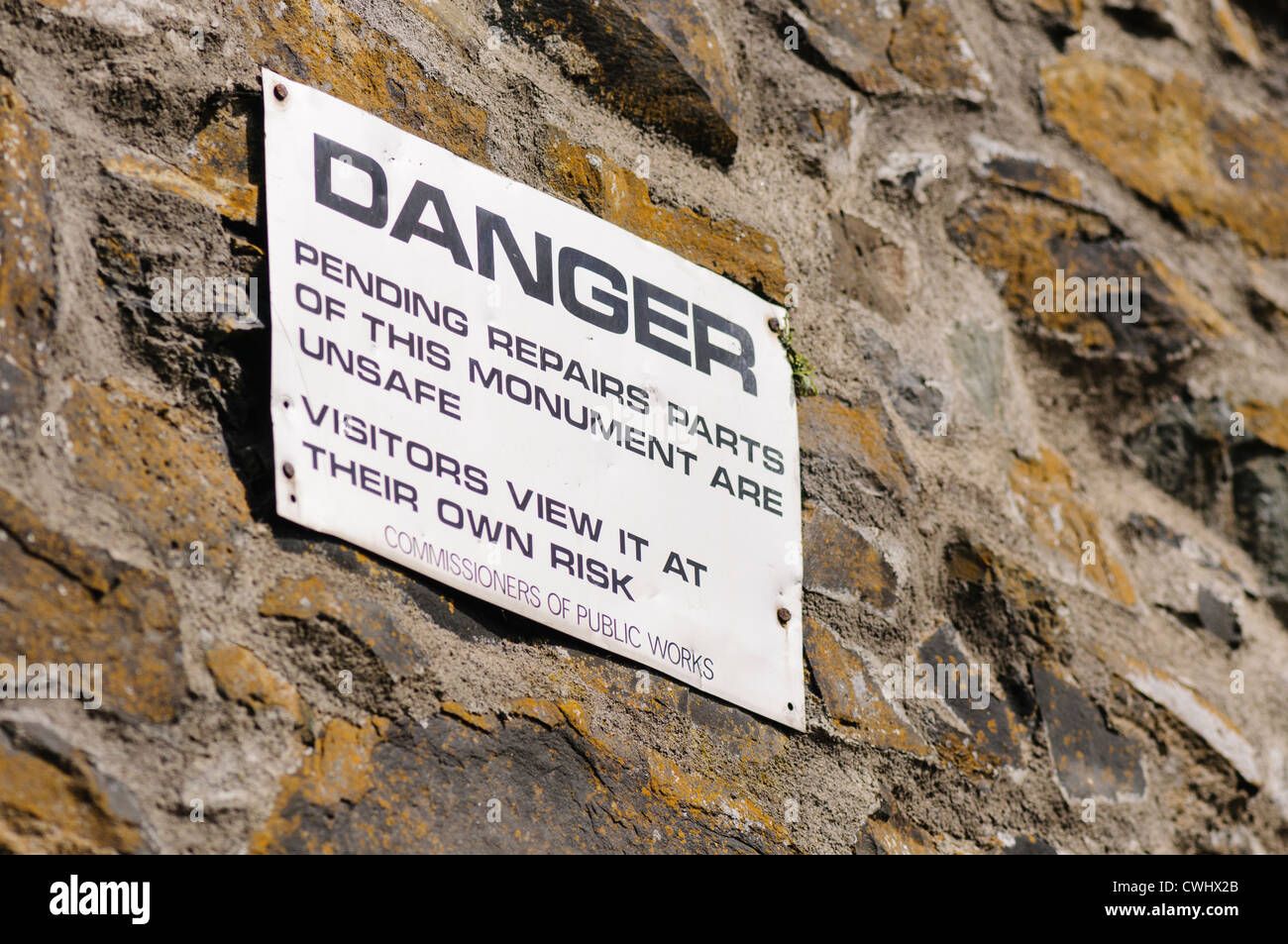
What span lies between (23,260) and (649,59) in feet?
2.52

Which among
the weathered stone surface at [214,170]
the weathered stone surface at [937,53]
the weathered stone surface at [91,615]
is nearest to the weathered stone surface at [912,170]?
the weathered stone surface at [937,53]

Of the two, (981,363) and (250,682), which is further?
(981,363)

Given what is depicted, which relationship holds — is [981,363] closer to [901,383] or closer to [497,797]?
[901,383]

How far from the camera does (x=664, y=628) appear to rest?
49.2 inches

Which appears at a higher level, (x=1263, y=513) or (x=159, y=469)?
(x=1263, y=513)

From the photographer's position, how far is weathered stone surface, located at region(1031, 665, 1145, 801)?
1.51 metres

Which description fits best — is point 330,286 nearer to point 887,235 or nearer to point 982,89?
point 887,235

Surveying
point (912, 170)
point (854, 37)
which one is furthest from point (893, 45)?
point (912, 170)

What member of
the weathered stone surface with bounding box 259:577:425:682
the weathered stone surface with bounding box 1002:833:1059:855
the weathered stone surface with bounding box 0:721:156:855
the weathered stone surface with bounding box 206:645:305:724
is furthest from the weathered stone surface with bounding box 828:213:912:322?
the weathered stone surface with bounding box 0:721:156:855

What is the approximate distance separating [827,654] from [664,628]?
0.22m

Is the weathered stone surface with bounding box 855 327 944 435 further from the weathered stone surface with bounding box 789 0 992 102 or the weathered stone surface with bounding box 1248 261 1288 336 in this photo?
the weathered stone surface with bounding box 1248 261 1288 336

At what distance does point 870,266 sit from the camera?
1.64 metres

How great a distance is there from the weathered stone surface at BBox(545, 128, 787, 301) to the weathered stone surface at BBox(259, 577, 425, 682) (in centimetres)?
52
